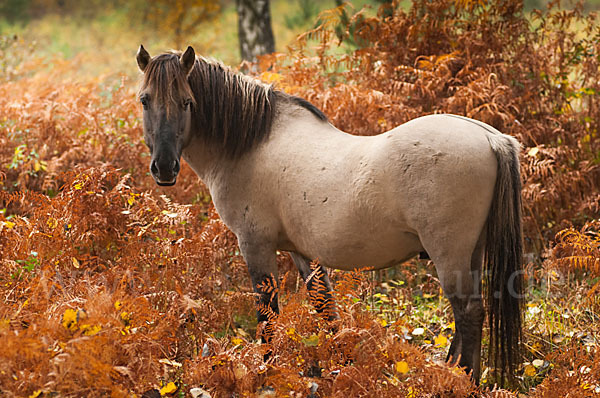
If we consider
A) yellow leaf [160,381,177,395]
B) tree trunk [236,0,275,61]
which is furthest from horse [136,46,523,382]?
tree trunk [236,0,275,61]

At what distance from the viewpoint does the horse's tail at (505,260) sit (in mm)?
3068

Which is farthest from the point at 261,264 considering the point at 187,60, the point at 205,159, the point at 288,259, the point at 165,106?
the point at 187,60

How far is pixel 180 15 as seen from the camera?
1468 centimetres

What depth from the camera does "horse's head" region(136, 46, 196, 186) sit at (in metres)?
3.36

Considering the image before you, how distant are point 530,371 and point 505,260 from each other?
978 mm

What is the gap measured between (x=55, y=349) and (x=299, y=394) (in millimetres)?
1200

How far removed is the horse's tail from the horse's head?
6.14 feet

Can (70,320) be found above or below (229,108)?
below

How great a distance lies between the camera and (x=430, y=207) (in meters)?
3.02

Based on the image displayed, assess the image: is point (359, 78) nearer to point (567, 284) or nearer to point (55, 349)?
point (567, 284)

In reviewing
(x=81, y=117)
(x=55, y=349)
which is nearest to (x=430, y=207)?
(x=55, y=349)

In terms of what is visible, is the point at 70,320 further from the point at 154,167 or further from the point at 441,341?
the point at 441,341

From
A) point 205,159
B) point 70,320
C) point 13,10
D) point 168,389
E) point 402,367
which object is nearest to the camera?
point 70,320

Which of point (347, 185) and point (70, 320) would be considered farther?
point (347, 185)
